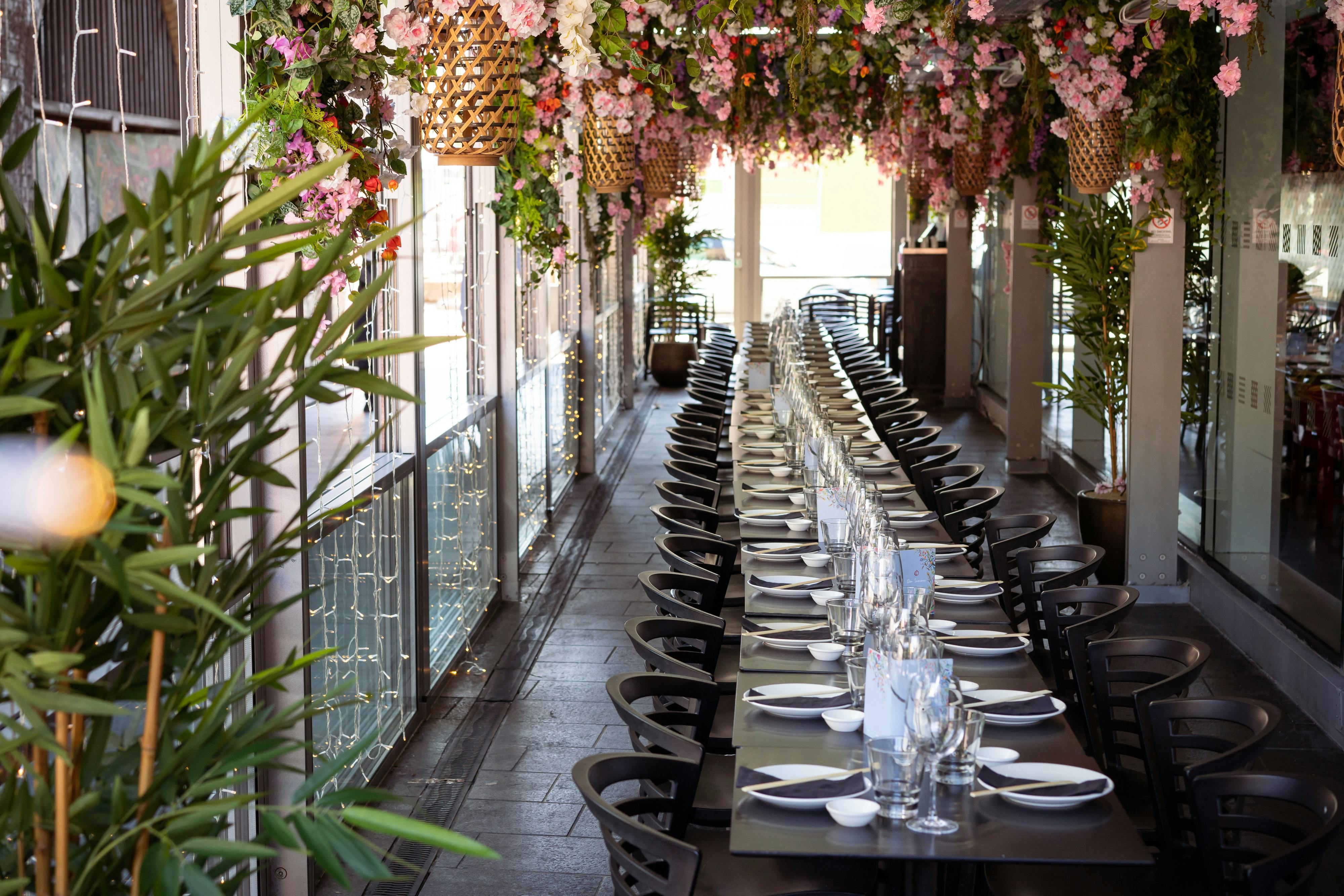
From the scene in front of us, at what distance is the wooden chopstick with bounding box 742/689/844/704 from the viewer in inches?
112

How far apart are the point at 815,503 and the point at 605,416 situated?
269 inches

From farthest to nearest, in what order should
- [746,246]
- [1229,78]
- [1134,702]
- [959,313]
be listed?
1. [746,246]
2. [959,313]
3. [1229,78]
4. [1134,702]

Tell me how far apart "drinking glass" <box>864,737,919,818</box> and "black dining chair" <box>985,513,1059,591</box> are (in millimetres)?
2380

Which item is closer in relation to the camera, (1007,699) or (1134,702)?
(1007,699)

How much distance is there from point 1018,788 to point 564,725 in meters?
2.71

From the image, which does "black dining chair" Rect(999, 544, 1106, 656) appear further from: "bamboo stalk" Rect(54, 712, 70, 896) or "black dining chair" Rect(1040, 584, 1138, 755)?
"bamboo stalk" Rect(54, 712, 70, 896)

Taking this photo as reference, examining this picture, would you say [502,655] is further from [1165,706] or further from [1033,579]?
[1165,706]

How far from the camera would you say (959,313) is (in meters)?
Answer: 13.3

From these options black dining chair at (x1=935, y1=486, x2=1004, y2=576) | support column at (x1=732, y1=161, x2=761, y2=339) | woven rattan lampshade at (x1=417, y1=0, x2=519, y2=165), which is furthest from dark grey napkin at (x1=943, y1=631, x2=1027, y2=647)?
support column at (x1=732, y1=161, x2=761, y2=339)

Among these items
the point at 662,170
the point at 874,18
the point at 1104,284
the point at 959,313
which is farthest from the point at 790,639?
the point at 959,313

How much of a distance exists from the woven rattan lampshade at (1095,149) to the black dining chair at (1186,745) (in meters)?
3.75

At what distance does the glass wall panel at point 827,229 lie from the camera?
18.4 m

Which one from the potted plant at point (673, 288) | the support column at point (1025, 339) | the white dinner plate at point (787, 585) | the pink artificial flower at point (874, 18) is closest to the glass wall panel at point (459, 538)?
the white dinner plate at point (787, 585)

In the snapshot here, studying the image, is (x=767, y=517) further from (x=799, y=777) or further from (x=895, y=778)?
(x=895, y=778)
